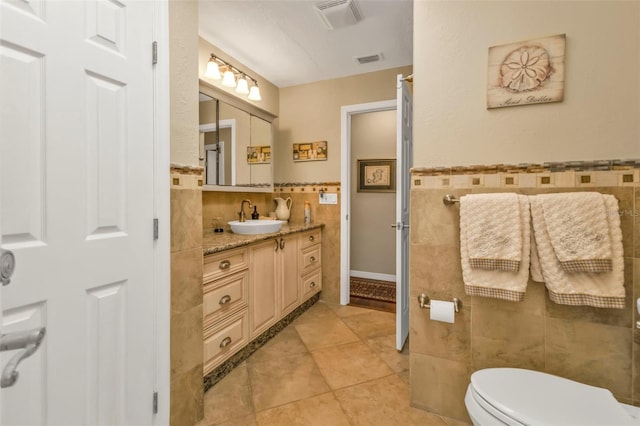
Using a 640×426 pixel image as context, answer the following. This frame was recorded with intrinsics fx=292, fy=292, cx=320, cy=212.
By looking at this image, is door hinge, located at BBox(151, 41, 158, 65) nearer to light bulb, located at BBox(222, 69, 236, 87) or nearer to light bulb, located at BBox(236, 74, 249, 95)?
light bulb, located at BBox(222, 69, 236, 87)

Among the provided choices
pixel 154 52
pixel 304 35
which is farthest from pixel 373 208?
pixel 154 52

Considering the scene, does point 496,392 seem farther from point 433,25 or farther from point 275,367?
point 433,25

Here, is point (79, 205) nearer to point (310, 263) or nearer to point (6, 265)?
point (6, 265)

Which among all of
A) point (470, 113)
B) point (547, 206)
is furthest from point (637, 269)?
point (470, 113)

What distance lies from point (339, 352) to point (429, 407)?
777 millimetres

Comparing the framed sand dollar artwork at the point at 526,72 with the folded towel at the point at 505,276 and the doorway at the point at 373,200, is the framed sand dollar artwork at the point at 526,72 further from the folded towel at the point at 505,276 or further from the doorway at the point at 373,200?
the doorway at the point at 373,200

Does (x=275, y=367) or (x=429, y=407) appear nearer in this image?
(x=429, y=407)

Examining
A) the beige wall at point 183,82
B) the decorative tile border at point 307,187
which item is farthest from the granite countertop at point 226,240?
the decorative tile border at point 307,187

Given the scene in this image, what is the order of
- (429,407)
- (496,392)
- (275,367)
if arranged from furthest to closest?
1. (275,367)
2. (429,407)
3. (496,392)

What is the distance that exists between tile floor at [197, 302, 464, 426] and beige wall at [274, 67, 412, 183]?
5.34ft

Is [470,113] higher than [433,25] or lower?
lower

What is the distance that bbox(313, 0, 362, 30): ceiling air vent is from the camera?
1.99 metres

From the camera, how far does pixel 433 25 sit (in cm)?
153

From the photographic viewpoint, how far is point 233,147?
272 cm
